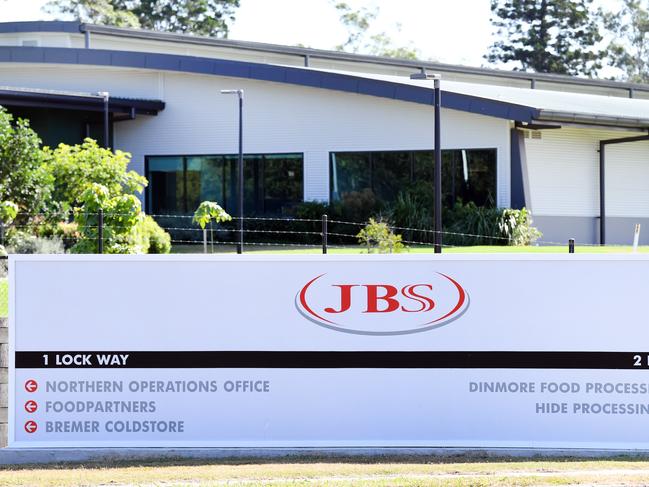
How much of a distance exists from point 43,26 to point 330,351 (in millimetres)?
34155

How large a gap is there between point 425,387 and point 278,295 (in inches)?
53.6

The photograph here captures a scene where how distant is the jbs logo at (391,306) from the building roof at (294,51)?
99.3 ft

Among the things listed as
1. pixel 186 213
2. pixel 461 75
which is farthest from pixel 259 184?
pixel 461 75

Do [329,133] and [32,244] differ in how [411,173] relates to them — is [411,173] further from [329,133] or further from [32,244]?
[32,244]

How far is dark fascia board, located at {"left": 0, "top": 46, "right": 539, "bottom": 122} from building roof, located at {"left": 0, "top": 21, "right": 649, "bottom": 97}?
7.27 meters

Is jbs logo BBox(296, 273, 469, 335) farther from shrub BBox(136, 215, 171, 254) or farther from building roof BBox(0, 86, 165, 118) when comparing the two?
building roof BBox(0, 86, 165, 118)

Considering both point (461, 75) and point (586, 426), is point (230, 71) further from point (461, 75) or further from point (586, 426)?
point (586, 426)

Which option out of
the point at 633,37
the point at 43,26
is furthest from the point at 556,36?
the point at 43,26

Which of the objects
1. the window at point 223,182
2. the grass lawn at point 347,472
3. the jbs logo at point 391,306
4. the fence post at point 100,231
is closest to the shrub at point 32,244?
the fence post at point 100,231

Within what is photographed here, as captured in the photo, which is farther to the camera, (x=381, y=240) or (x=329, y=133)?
(x=329, y=133)

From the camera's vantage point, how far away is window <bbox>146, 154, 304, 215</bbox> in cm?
3078

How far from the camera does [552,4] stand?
70.9 meters

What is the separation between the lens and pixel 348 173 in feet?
98.4

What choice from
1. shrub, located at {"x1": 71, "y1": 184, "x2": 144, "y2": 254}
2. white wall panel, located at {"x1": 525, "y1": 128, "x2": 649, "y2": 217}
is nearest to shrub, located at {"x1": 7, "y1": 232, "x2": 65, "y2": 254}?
shrub, located at {"x1": 71, "y1": 184, "x2": 144, "y2": 254}
